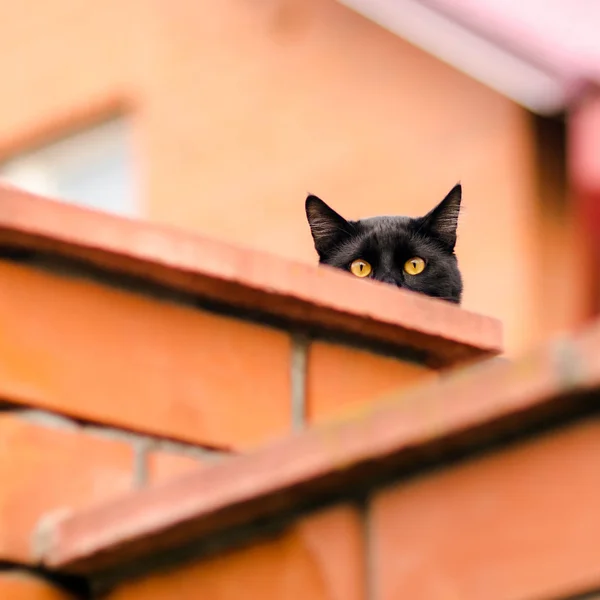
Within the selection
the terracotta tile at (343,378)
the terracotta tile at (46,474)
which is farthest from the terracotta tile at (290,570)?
the terracotta tile at (343,378)

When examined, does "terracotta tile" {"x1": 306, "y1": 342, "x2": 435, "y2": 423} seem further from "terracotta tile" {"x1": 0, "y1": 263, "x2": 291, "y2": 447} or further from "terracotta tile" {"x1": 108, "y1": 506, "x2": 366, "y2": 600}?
"terracotta tile" {"x1": 108, "y1": 506, "x2": 366, "y2": 600}

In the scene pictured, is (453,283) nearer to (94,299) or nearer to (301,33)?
(94,299)

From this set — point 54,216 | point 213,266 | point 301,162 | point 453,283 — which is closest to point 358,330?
point 213,266

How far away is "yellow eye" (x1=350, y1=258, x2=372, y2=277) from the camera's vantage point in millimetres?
2646

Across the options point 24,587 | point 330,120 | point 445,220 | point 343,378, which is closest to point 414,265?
point 445,220

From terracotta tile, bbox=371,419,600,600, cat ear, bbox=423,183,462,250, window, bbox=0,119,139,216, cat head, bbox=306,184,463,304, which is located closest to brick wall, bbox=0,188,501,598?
terracotta tile, bbox=371,419,600,600

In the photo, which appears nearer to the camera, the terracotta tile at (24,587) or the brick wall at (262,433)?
the brick wall at (262,433)

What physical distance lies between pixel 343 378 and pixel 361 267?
→ 138cm

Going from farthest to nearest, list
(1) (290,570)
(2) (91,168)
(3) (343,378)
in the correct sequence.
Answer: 1. (2) (91,168)
2. (3) (343,378)
3. (1) (290,570)

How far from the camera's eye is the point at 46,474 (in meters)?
1.17

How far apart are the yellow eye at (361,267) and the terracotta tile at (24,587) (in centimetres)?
157

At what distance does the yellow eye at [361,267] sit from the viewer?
2.65m

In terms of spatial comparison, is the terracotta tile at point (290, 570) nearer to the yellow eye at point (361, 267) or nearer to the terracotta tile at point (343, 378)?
the terracotta tile at point (343, 378)

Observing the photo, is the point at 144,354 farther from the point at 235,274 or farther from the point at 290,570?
the point at 290,570
